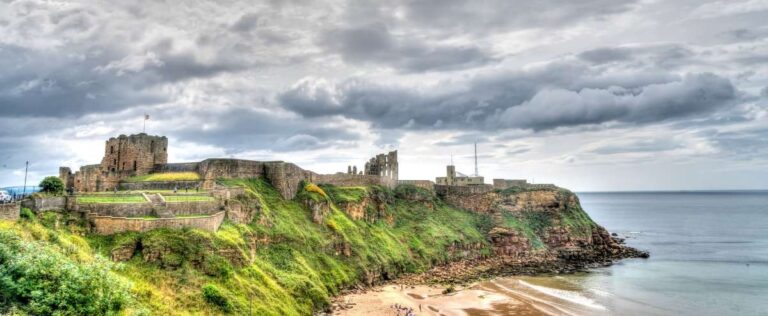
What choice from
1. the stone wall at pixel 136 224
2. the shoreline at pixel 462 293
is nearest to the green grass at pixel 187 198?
the stone wall at pixel 136 224

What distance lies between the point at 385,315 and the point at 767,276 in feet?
204

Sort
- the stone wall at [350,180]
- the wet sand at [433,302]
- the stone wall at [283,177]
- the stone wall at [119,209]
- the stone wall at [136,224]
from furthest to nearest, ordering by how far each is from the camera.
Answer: the stone wall at [350,180] → the stone wall at [283,177] → the wet sand at [433,302] → the stone wall at [119,209] → the stone wall at [136,224]

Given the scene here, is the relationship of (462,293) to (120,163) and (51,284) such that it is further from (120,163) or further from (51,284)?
(51,284)

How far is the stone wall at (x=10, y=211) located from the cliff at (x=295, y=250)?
0.69m

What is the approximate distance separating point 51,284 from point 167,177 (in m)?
34.9

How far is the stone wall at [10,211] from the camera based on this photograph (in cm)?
Result: 3065

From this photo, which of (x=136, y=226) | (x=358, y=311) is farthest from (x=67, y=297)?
(x=358, y=311)

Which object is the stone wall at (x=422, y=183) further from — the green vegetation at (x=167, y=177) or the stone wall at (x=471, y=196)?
the green vegetation at (x=167, y=177)

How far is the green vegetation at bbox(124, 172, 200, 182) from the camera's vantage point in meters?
55.3

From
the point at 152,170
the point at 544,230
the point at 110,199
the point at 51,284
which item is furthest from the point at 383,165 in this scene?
the point at 51,284

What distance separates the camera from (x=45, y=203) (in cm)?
3528

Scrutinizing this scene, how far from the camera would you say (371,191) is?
79.6 metres

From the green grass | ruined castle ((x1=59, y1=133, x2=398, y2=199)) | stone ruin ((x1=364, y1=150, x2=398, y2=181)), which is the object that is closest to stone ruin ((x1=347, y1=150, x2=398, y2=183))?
stone ruin ((x1=364, y1=150, x2=398, y2=181))

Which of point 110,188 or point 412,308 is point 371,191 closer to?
point 412,308
